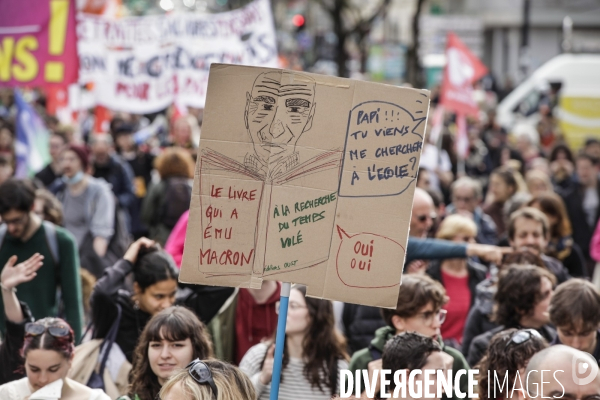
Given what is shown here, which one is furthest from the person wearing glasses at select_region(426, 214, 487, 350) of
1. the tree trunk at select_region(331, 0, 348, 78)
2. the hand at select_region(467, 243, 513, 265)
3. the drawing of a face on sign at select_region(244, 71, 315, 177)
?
the tree trunk at select_region(331, 0, 348, 78)

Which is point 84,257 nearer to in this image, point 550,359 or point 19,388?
point 19,388

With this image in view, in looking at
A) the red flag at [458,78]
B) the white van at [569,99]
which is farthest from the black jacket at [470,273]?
the white van at [569,99]

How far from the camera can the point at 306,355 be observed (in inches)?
193

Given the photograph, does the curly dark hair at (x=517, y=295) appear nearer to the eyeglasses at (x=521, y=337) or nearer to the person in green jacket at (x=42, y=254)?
the eyeglasses at (x=521, y=337)

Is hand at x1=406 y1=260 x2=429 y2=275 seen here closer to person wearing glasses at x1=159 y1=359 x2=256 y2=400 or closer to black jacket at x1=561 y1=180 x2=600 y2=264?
person wearing glasses at x1=159 y1=359 x2=256 y2=400

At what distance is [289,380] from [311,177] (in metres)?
1.37

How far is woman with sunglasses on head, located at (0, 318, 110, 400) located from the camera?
13.5 ft

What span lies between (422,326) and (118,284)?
155cm

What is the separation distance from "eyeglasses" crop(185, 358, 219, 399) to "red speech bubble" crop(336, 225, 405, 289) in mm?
752

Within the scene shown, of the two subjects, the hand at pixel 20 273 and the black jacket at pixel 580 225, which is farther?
the black jacket at pixel 580 225

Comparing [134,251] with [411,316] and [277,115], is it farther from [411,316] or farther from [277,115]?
[277,115]

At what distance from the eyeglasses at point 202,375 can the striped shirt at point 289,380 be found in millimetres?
1403

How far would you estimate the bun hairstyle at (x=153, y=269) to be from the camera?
516cm

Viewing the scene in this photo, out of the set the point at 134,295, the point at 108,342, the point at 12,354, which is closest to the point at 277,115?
the point at 108,342
